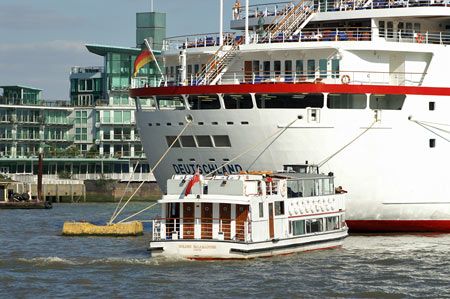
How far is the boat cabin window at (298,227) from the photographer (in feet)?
129

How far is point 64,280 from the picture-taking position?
1310 inches

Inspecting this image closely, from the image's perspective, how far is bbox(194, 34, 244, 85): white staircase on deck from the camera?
4756 cm

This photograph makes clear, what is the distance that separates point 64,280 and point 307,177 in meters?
12.3

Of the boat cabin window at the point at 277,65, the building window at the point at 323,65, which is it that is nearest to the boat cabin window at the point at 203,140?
the boat cabin window at the point at 277,65

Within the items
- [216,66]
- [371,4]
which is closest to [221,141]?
[216,66]

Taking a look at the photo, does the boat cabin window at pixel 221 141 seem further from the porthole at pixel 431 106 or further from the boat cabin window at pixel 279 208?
the porthole at pixel 431 106

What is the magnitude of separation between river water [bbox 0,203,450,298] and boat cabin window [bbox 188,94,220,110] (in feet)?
24.1

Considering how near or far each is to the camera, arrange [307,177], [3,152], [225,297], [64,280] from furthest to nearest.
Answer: [3,152] → [307,177] → [64,280] → [225,297]

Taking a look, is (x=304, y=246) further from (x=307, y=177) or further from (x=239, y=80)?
(x=239, y=80)

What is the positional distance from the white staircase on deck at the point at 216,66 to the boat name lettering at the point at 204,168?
404 centimetres

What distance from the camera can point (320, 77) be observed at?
153ft

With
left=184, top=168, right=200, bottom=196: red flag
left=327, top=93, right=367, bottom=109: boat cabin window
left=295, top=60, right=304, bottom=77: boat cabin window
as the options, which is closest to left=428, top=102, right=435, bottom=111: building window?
left=327, top=93, right=367, bottom=109: boat cabin window

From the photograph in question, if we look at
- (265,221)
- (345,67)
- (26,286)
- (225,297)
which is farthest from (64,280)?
(345,67)

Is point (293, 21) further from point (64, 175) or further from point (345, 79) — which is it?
point (64, 175)
